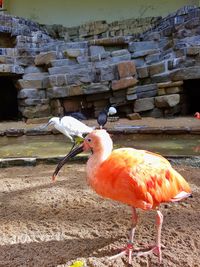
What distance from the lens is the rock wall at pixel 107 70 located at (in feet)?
32.3

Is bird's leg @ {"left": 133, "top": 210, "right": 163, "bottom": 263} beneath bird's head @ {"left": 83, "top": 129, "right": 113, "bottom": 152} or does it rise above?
beneath

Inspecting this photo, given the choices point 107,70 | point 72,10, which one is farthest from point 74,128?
point 72,10

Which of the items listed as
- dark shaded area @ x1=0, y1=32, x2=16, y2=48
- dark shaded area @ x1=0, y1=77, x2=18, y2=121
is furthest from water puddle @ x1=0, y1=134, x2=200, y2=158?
dark shaded area @ x1=0, y1=77, x2=18, y2=121

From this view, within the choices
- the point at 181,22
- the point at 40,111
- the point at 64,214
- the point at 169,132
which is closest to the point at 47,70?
the point at 40,111

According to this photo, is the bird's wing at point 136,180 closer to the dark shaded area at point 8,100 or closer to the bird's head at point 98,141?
the bird's head at point 98,141

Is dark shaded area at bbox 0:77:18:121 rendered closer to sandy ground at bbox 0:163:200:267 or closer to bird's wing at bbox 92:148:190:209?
sandy ground at bbox 0:163:200:267

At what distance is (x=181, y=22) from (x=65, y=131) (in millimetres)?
6680

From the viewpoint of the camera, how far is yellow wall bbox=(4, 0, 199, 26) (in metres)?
14.3

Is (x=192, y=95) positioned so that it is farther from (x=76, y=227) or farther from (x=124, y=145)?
(x=76, y=227)

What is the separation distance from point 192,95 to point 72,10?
275 inches

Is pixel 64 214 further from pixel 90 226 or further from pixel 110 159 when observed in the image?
pixel 110 159

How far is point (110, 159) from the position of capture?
1.96 metres

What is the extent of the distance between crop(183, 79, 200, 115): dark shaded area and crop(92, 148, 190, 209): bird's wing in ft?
28.6

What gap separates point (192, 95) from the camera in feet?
37.1
